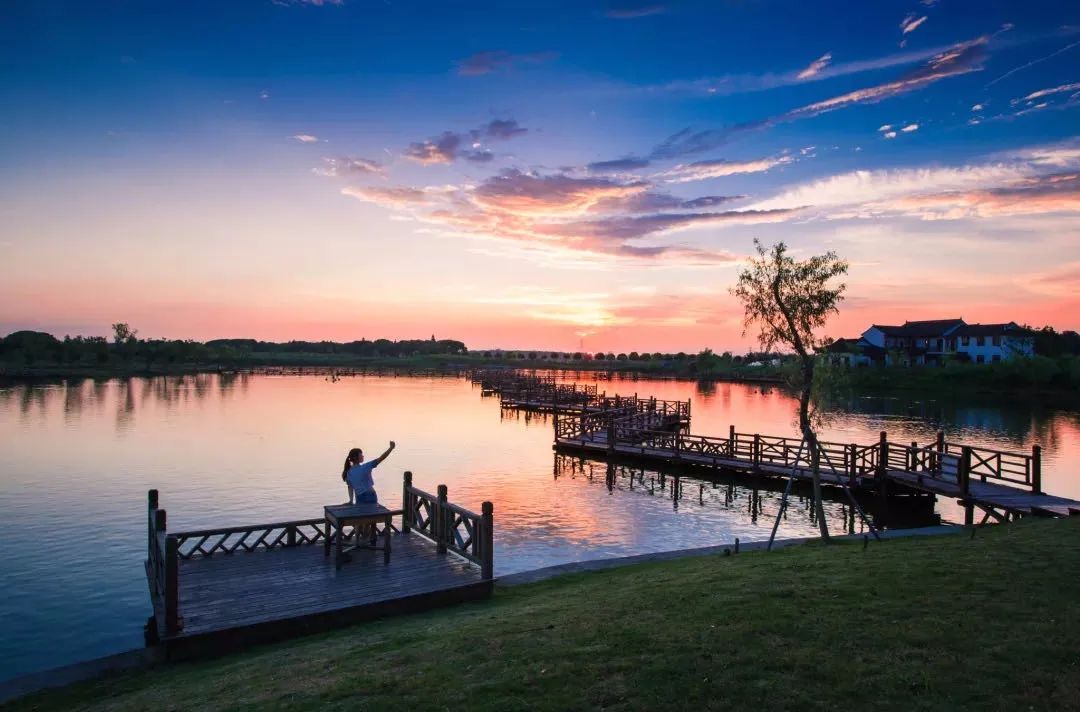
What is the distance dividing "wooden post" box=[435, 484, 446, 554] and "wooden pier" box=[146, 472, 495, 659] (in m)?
0.02

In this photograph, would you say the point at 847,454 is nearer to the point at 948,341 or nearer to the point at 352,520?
the point at 352,520

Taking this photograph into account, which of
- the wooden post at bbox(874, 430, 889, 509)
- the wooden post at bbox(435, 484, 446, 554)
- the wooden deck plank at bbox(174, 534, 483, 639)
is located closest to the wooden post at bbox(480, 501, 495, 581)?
the wooden deck plank at bbox(174, 534, 483, 639)

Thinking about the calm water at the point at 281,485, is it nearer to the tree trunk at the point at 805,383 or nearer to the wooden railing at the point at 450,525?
the wooden railing at the point at 450,525

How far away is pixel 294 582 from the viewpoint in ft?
Result: 43.5

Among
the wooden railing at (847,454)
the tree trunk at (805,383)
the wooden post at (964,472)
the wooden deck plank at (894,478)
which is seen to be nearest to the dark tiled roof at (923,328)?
the wooden railing at (847,454)

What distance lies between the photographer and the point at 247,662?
999 cm

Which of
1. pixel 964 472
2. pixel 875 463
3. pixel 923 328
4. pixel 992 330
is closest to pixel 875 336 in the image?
pixel 923 328

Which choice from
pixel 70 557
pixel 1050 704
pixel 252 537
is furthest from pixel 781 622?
pixel 70 557

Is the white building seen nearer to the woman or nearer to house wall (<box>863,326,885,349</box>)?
house wall (<box>863,326,885,349</box>)

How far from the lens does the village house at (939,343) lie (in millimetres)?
108438

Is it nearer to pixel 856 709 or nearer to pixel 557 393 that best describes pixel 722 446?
pixel 856 709

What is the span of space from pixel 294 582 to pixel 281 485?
19.1 meters

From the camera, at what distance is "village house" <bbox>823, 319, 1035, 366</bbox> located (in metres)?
108

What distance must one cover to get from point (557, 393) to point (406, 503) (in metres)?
61.4
